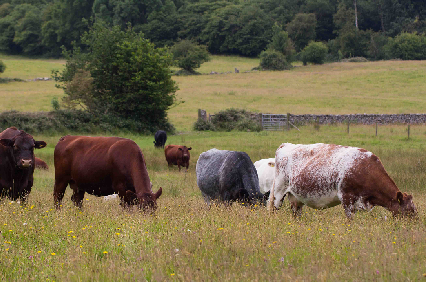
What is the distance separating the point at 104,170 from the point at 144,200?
153 cm

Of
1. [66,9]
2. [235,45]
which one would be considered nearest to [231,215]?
[235,45]

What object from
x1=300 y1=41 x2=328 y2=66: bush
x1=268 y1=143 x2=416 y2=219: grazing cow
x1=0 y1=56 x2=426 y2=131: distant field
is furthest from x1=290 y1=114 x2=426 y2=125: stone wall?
x1=300 y1=41 x2=328 y2=66: bush

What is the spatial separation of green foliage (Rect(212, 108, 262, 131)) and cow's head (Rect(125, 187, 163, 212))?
85.4ft

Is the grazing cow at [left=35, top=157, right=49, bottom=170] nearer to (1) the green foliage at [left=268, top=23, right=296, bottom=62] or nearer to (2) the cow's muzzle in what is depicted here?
(2) the cow's muzzle

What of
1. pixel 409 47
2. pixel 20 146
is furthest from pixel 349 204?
pixel 409 47

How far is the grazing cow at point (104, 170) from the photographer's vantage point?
26.7 ft

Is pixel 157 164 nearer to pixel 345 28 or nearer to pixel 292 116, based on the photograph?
pixel 292 116

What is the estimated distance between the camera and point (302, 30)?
9431 centimetres

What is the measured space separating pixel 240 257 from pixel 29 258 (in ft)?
7.24

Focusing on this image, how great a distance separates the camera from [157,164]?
19781mm

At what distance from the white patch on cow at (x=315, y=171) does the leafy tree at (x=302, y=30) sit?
291 ft

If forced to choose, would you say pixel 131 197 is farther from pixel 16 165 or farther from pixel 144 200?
pixel 16 165

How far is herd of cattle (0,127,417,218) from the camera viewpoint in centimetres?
760

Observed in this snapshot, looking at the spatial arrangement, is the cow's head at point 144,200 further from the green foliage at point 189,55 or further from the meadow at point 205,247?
the green foliage at point 189,55
